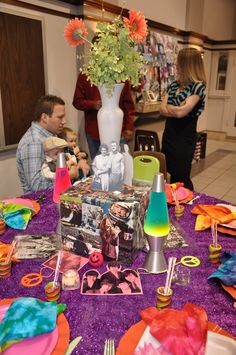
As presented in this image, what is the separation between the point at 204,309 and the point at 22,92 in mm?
2462

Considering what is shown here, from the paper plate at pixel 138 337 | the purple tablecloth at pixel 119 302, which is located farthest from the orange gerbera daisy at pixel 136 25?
the paper plate at pixel 138 337

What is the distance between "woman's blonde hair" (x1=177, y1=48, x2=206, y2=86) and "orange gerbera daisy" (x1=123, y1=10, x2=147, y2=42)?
1.26m

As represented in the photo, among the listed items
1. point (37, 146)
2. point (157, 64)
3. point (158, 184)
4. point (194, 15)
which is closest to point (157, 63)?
point (157, 64)

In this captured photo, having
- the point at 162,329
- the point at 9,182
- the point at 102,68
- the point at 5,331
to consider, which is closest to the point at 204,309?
the point at 162,329

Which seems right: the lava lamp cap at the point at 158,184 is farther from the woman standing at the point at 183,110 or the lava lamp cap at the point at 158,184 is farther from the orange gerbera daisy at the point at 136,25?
the woman standing at the point at 183,110

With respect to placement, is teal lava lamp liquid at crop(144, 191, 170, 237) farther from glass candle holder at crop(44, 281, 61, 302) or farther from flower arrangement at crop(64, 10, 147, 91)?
flower arrangement at crop(64, 10, 147, 91)

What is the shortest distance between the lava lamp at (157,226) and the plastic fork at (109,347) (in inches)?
13.5

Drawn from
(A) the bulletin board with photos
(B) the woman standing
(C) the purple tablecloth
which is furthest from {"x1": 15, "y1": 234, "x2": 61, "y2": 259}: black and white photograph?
(A) the bulletin board with photos

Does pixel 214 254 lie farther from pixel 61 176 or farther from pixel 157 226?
pixel 61 176

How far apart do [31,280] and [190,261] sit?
559 millimetres

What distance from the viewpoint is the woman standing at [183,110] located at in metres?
2.41

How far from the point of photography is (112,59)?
3.90 ft

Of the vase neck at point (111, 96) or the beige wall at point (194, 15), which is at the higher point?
the beige wall at point (194, 15)

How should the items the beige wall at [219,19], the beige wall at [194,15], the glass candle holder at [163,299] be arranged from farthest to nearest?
1. the beige wall at [219,19]
2. the beige wall at [194,15]
3. the glass candle holder at [163,299]
